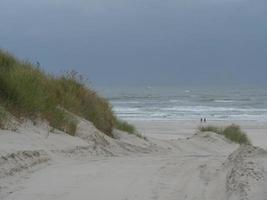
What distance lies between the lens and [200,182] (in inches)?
255

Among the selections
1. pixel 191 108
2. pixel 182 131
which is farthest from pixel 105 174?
pixel 191 108

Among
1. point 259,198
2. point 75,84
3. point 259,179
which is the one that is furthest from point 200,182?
point 75,84

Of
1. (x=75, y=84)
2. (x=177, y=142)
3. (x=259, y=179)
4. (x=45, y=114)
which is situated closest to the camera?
(x=259, y=179)

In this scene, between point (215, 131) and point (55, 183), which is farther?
point (215, 131)

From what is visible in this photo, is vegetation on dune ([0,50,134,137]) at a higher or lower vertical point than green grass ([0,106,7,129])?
higher

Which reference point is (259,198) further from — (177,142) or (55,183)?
(177,142)

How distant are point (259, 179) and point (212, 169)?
1347 mm

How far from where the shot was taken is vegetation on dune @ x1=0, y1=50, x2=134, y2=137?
33.0ft

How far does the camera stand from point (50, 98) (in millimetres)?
11352

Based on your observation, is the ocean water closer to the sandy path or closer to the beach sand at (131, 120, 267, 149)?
the beach sand at (131, 120, 267, 149)

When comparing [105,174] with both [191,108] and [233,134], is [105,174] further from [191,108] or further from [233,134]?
[191,108]

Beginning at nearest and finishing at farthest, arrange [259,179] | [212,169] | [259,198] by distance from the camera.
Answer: [259,198], [259,179], [212,169]

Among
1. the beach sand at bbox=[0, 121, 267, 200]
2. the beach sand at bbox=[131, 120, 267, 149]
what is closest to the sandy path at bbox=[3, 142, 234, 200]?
the beach sand at bbox=[0, 121, 267, 200]

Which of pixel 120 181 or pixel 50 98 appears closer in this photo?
pixel 120 181
